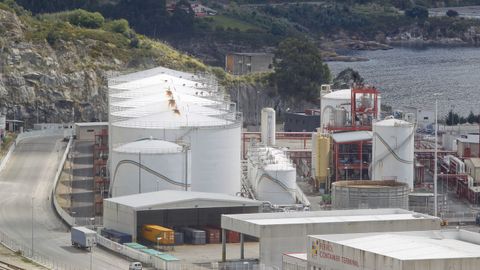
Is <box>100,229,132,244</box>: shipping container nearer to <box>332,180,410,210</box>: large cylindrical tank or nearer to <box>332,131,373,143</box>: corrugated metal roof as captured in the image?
<box>332,180,410,210</box>: large cylindrical tank

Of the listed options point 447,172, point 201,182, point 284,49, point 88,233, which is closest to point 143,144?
point 201,182

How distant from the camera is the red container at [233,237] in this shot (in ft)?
278

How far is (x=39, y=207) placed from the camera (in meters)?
93.4

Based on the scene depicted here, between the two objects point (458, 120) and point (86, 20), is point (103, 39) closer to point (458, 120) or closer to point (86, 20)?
point (86, 20)

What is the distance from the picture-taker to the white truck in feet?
270

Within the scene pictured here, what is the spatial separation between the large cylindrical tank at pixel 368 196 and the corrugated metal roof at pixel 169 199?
256 inches

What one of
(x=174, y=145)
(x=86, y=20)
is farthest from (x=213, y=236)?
(x=86, y=20)

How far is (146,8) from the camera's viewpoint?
19362cm

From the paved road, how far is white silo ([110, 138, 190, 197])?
358cm

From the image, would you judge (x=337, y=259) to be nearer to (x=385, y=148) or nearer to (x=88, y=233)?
(x=88, y=233)

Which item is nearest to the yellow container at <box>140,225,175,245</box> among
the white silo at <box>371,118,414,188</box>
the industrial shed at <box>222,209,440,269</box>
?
the industrial shed at <box>222,209,440,269</box>

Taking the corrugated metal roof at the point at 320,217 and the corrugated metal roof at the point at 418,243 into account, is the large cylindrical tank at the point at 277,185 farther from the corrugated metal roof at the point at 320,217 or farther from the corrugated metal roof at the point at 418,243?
the corrugated metal roof at the point at 418,243

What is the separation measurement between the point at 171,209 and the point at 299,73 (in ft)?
163

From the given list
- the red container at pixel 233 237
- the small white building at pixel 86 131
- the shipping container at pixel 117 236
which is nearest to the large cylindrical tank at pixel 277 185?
the red container at pixel 233 237
